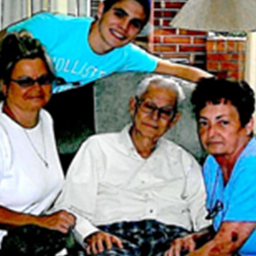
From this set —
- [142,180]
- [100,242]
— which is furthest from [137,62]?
[100,242]

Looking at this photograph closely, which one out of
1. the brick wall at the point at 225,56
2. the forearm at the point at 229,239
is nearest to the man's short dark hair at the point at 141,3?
the forearm at the point at 229,239

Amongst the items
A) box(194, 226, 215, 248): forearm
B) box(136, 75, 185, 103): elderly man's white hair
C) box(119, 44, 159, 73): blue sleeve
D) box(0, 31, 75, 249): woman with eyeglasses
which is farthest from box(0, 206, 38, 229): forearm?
box(119, 44, 159, 73): blue sleeve

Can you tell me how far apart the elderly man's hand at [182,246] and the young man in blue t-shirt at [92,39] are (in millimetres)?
874

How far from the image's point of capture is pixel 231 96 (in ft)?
6.58

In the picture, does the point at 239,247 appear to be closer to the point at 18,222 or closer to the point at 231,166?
the point at 231,166

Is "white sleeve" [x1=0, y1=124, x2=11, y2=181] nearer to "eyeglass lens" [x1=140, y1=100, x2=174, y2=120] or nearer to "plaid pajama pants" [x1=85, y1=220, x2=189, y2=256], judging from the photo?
"plaid pajama pants" [x1=85, y1=220, x2=189, y2=256]

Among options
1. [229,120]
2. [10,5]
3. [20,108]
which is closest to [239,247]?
[229,120]

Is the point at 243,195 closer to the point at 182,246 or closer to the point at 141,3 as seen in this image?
the point at 182,246

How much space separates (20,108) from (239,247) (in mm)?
916

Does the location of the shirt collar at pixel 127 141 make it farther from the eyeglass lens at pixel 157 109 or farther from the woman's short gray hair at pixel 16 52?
the woman's short gray hair at pixel 16 52

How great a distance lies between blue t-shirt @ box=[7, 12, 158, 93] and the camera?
8.04 ft

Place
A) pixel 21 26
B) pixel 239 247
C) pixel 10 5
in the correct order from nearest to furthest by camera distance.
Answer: pixel 239 247, pixel 21 26, pixel 10 5

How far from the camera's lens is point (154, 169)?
231cm

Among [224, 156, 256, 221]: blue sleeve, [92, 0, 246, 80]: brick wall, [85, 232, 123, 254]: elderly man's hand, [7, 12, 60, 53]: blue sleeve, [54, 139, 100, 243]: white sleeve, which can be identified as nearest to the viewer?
[224, 156, 256, 221]: blue sleeve
